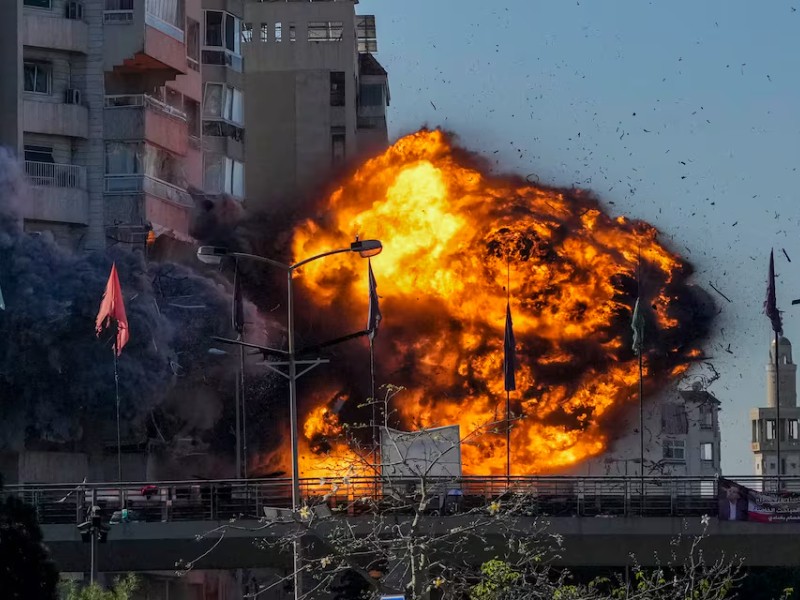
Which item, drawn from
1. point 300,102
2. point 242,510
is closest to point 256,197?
point 300,102

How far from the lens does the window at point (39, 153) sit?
112062mm

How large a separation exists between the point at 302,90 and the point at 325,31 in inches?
169

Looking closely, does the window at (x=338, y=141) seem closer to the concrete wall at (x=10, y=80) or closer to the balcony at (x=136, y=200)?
the balcony at (x=136, y=200)

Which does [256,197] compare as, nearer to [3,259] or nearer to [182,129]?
[182,129]

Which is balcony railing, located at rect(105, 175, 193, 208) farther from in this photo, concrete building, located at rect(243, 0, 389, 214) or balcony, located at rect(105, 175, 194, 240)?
concrete building, located at rect(243, 0, 389, 214)

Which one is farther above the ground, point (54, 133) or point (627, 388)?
point (54, 133)

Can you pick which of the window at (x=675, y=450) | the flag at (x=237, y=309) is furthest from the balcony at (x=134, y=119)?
the window at (x=675, y=450)

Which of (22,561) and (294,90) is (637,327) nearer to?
(294,90)

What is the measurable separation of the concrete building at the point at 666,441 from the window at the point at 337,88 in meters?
26.3

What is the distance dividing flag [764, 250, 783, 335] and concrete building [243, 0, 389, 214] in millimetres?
35152

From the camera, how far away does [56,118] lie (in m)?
113

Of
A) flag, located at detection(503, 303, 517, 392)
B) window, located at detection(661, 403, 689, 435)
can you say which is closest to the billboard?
flag, located at detection(503, 303, 517, 392)

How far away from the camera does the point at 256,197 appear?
454 feet

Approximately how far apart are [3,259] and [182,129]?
16140 millimetres
